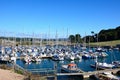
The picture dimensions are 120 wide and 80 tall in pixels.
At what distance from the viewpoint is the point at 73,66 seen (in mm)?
64938

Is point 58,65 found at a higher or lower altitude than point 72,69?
lower

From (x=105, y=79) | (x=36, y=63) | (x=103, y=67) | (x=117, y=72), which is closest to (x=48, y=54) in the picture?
(x=36, y=63)

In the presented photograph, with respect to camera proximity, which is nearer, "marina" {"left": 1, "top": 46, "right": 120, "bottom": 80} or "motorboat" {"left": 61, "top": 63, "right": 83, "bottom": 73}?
"marina" {"left": 1, "top": 46, "right": 120, "bottom": 80}

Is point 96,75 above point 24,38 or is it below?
below

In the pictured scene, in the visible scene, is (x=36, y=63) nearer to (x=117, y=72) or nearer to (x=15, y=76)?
(x=117, y=72)

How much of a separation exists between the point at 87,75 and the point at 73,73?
3.04 metres

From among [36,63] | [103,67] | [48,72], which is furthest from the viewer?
[36,63]

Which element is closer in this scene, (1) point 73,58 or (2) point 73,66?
(2) point 73,66

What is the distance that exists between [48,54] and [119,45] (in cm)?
8560

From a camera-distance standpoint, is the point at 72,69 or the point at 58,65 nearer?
the point at 72,69

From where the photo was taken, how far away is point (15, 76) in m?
47.5

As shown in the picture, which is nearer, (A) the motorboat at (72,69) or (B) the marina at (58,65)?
(B) the marina at (58,65)

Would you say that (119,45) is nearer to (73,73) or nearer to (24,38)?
(24,38)

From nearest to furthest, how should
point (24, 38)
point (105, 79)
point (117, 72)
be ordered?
point (105, 79) < point (117, 72) < point (24, 38)
